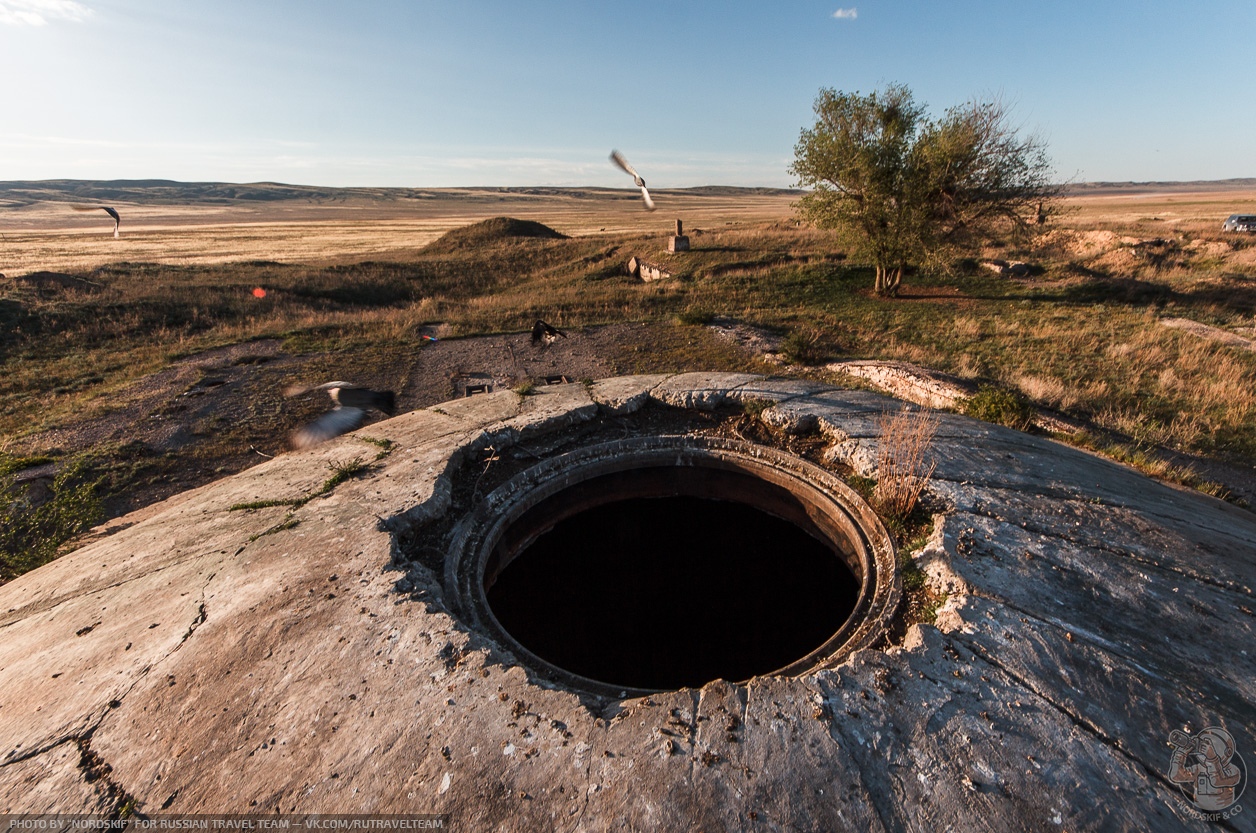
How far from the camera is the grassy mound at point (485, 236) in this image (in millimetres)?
33344

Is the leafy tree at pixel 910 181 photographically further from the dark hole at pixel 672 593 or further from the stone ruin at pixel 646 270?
the dark hole at pixel 672 593

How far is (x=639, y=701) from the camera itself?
236 cm

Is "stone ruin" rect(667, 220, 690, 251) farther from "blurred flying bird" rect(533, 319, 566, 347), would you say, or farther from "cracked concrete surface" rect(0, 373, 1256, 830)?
"cracked concrete surface" rect(0, 373, 1256, 830)

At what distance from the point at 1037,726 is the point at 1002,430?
3.74 meters

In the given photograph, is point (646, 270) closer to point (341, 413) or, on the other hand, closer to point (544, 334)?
point (544, 334)

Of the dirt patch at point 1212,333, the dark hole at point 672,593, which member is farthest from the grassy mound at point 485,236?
the dark hole at point 672,593

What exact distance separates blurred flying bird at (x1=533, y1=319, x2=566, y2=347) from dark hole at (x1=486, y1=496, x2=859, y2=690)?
7295 millimetres

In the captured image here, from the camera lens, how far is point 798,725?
2150mm

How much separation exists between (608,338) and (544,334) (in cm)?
158

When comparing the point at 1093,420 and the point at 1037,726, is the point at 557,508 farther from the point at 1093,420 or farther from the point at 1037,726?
the point at 1093,420

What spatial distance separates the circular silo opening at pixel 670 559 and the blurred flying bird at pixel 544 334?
7.12 m

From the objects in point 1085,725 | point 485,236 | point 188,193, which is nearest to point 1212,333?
point 1085,725

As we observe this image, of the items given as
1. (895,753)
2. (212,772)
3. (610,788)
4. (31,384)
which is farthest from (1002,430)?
(31,384)

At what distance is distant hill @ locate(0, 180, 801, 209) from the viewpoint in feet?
373
